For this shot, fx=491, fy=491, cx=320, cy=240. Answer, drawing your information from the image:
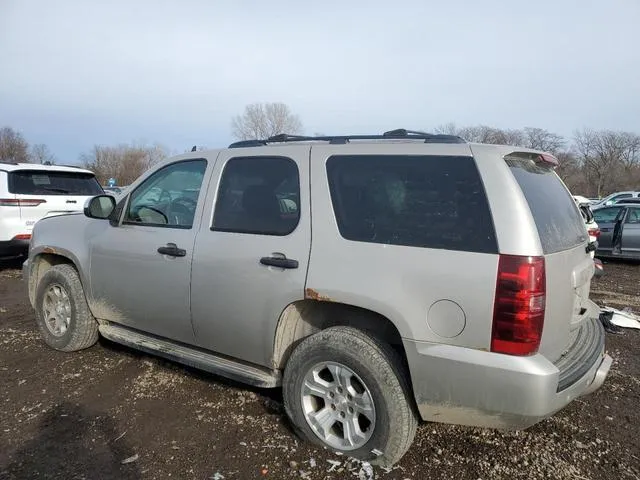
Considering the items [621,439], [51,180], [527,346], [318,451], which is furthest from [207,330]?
[51,180]

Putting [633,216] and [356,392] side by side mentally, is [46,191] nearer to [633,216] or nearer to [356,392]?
[356,392]

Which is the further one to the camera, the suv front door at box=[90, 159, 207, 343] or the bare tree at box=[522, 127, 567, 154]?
the bare tree at box=[522, 127, 567, 154]

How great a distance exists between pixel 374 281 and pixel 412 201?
0.49 metres

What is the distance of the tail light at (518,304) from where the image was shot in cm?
234

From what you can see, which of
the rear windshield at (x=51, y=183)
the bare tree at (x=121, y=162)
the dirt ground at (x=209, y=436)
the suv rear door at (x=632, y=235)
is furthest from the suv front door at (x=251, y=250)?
the bare tree at (x=121, y=162)

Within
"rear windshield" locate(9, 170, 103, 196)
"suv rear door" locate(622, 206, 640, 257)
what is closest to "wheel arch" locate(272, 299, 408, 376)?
"rear windshield" locate(9, 170, 103, 196)

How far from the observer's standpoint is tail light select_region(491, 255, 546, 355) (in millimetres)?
2336

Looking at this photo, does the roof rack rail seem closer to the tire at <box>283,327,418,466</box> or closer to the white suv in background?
the tire at <box>283,327,418,466</box>

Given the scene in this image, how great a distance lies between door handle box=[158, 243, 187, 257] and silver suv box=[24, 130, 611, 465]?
0.01 metres

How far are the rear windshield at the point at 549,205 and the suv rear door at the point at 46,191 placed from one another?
7584 mm

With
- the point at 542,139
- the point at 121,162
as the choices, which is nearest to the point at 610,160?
the point at 542,139

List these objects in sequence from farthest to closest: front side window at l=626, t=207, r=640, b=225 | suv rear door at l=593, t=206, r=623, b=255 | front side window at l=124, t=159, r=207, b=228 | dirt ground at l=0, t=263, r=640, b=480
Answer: suv rear door at l=593, t=206, r=623, b=255, front side window at l=626, t=207, r=640, b=225, front side window at l=124, t=159, r=207, b=228, dirt ground at l=0, t=263, r=640, b=480

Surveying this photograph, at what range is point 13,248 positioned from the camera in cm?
778

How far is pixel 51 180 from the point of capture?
825cm
